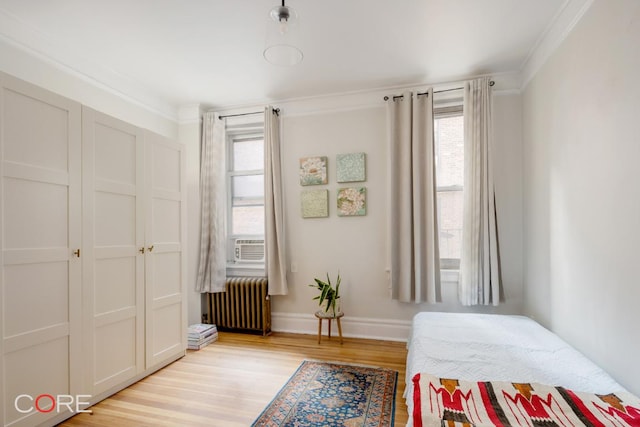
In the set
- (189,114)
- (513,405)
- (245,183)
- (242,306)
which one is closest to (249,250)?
(242,306)

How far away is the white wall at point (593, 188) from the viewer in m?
1.63

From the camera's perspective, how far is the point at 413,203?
10.9 ft

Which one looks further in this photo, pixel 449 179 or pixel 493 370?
pixel 449 179

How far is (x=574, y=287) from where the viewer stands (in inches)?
86.4

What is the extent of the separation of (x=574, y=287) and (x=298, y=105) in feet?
10.2

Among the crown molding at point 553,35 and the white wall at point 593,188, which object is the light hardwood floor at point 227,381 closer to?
the white wall at point 593,188

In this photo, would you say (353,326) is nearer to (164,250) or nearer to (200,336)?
(200,336)

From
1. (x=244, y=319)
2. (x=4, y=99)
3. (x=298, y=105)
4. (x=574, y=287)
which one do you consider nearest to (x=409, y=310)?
(x=574, y=287)

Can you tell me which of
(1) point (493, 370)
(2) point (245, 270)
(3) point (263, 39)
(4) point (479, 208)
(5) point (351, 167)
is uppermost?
(3) point (263, 39)

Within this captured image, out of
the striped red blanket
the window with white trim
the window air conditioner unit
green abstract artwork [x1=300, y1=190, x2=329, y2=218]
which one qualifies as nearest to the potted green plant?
Answer: green abstract artwork [x1=300, y1=190, x2=329, y2=218]

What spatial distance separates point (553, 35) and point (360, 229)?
7.59 feet

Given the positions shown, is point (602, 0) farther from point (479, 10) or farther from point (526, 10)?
point (479, 10)

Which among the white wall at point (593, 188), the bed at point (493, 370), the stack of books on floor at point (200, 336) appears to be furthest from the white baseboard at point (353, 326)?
the white wall at point (593, 188)

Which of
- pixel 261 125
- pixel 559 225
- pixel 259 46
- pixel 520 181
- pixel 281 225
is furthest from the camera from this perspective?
pixel 261 125
